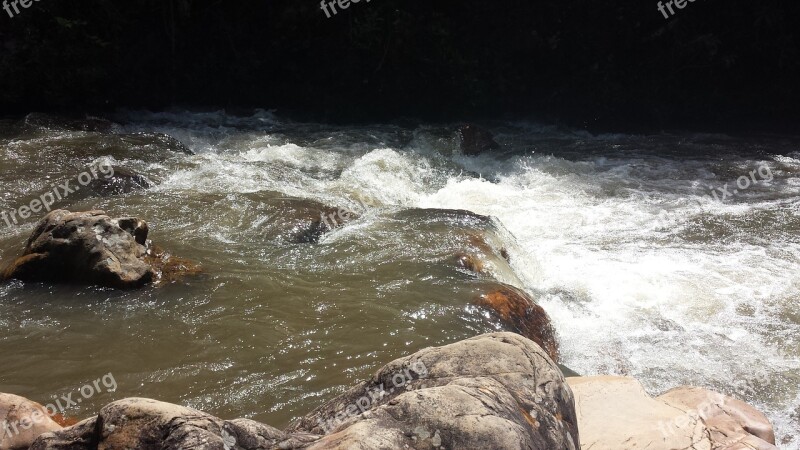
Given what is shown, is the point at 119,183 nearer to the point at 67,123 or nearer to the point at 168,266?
the point at 168,266

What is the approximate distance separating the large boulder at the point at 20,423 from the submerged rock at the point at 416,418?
75 cm

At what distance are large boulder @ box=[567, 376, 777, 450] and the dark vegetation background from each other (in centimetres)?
1027

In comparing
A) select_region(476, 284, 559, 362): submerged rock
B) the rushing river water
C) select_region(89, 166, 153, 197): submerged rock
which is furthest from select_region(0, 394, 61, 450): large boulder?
select_region(89, 166, 153, 197): submerged rock

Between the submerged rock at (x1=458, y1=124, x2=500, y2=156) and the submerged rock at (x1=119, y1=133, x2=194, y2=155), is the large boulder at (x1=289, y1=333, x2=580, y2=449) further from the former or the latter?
the submerged rock at (x1=458, y1=124, x2=500, y2=156)

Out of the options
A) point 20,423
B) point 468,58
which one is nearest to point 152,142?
point 20,423

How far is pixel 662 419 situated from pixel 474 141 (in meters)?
8.32

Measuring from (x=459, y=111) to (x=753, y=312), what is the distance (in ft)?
29.9

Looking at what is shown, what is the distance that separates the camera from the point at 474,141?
11.6 meters

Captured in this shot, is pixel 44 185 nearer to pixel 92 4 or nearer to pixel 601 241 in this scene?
pixel 92 4

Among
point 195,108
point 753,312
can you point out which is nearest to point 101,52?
point 195,108

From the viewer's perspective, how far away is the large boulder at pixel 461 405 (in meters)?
2.31

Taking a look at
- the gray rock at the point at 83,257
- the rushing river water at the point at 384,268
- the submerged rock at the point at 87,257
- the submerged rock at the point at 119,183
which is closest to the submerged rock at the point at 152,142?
the rushing river water at the point at 384,268

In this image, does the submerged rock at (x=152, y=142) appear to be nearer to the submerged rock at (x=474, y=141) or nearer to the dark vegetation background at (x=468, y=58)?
the dark vegetation background at (x=468, y=58)

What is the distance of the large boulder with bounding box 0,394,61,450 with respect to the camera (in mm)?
3164
